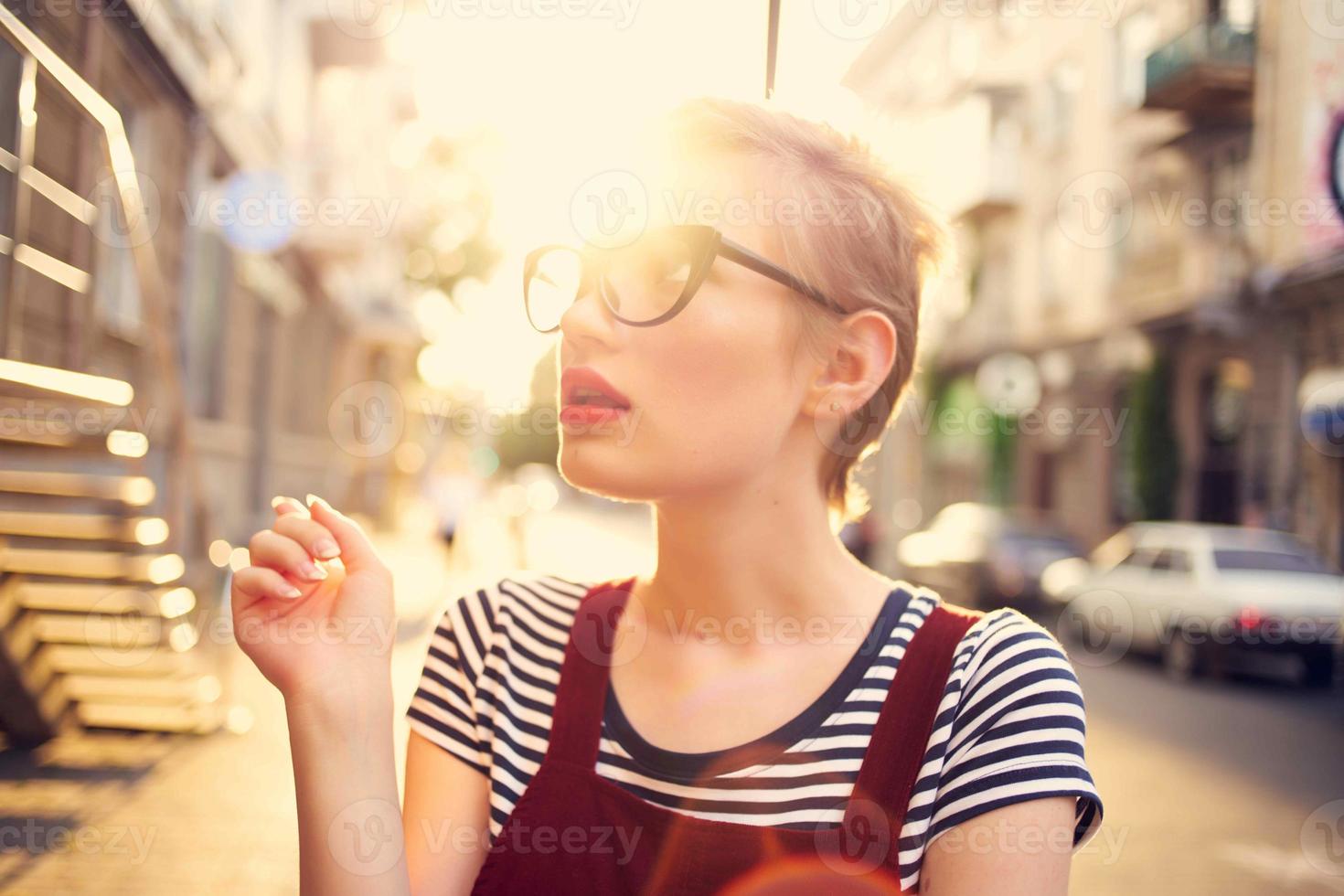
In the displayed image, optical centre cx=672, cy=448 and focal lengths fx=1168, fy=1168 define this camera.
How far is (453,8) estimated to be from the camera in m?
5.75

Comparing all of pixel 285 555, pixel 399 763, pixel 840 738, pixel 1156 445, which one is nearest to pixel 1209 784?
A: pixel 399 763

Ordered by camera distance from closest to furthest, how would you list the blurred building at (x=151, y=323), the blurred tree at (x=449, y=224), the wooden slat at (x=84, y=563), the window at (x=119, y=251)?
1. the blurred building at (x=151, y=323)
2. the wooden slat at (x=84, y=563)
3. the window at (x=119, y=251)
4. the blurred tree at (x=449, y=224)

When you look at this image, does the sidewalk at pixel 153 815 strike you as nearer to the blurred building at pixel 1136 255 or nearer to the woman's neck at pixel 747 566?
the woman's neck at pixel 747 566

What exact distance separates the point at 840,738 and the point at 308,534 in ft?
2.54

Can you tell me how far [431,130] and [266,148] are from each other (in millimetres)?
7586

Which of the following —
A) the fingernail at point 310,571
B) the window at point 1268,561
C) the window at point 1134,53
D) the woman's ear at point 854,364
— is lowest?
the window at point 1268,561

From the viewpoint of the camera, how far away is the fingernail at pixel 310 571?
150cm

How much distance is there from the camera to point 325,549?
1.51 meters

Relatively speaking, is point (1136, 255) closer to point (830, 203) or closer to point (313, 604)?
point (830, 203)

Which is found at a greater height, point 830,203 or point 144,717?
point 830,203

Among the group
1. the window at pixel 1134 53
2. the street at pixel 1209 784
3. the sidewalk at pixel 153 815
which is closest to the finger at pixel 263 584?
the sidewalk at pixel 153 815

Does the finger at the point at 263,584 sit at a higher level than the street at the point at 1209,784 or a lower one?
higher

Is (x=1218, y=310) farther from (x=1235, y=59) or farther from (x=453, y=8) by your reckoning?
(x=453, y=8)

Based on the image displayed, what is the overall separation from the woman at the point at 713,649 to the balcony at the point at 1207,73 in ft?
57.0
